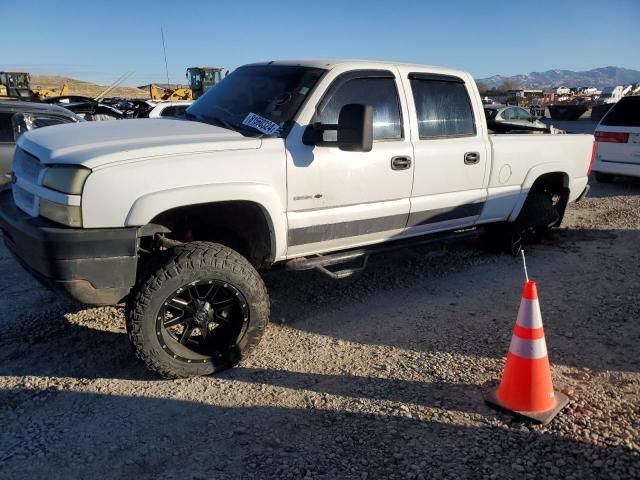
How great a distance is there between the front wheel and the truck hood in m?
0.62

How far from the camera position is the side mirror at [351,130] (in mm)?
3432

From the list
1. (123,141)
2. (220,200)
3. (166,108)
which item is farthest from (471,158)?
(166,108)

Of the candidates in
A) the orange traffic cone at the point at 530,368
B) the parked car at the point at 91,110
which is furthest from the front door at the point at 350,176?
the parked car at the point at 91,110

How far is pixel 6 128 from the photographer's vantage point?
689cm

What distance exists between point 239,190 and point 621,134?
27.6ft

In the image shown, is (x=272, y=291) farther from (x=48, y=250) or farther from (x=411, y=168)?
(x=48, y=250)

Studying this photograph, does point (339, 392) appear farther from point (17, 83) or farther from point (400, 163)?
point (17, 83)

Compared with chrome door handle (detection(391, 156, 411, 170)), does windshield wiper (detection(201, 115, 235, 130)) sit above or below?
above

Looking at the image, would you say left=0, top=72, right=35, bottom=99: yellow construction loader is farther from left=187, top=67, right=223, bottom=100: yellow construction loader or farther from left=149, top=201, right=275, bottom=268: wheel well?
left=149, top=201, right=275, bottom=268: wheel well

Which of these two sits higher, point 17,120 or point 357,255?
point 17,120

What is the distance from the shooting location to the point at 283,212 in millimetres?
3602

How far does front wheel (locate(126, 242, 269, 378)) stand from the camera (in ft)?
10.2

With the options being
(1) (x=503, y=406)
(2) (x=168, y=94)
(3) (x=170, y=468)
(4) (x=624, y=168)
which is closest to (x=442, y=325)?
(1) (x=503, y=406)

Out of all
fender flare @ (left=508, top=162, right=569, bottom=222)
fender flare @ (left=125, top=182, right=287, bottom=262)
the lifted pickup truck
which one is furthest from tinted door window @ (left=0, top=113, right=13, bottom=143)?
fender flare @ (left=508, top=162, right=569, bottom=222)
